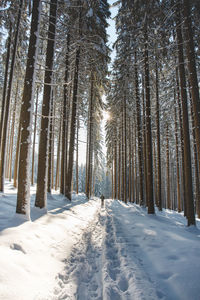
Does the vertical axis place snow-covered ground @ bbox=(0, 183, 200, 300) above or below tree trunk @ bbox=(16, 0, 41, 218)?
below

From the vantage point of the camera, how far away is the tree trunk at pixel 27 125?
5008 millimetres

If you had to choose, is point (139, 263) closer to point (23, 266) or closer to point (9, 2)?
point (23, 266)

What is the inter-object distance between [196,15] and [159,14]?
197 cm

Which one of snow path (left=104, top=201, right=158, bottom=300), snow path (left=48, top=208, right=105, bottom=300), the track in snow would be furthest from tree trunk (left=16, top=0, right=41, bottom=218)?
snow path (left=104, top=201, right=158, bottom=300)

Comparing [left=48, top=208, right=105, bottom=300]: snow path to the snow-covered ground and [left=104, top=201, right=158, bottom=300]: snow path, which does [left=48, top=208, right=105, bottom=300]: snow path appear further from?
[left=104, top=201, right=158, bottom=300]: snow path

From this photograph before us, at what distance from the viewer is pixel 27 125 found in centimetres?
533

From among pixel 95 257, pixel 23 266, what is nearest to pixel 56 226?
pixel 95 257

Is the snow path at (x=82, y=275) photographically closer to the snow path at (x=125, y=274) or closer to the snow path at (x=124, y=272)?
the snow path at (x=124, y=272)

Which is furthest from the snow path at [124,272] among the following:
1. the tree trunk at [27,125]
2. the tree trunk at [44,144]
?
the tree trunk at [44,144]

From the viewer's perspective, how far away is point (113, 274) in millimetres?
3145

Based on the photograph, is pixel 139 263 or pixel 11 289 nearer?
pixel 11 289

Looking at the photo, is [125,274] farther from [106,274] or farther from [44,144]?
[44,144]

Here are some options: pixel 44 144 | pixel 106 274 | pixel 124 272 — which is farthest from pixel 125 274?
pixel 44 144

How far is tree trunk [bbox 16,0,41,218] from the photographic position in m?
5.01
